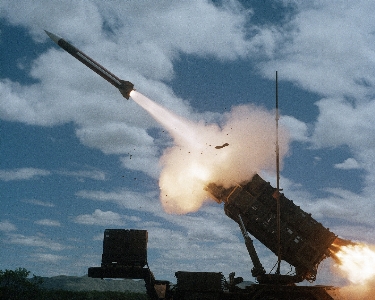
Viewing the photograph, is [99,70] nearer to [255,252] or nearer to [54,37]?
[54,37]

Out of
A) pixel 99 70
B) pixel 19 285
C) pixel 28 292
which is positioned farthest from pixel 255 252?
pixel 19 285

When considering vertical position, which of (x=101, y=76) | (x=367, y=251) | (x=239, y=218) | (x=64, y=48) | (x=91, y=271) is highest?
(x=64, y=48)

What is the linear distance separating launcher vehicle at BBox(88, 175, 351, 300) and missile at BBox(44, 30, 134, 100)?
26.1 ft

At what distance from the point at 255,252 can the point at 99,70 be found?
12.5 m

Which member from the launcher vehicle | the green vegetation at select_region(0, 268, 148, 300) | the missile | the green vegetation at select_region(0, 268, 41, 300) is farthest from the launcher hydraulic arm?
the green vegetation at select_region(0, 268, 41, 300)

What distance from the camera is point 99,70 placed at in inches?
725

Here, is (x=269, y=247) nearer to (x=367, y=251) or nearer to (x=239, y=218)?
(x=239, y=218)

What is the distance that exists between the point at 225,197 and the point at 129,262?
A: 5.16 m

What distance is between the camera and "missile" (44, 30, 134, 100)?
1839 centimetres

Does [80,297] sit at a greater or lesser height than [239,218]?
lesser

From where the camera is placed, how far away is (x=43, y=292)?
63.8 metres

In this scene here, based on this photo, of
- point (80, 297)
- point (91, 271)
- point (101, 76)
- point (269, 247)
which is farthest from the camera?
point (80, 297)

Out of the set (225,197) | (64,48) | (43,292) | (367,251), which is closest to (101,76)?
(64,48)

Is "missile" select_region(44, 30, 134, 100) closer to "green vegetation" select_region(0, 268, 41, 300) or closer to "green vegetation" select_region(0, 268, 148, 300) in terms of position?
"green vegetation" select_region(0, 268, 148, 300)
